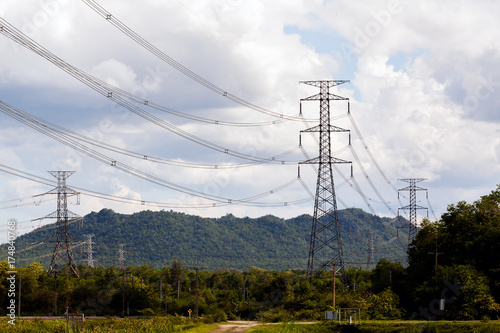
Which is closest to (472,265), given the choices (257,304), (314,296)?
(314,296)

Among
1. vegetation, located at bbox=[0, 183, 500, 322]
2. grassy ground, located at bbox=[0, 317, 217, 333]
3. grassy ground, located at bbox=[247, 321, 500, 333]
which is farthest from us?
vegetation, located at bbox=[0, 183, 500, 322]

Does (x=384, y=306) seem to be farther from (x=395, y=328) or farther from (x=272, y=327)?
(x=272, y=327)

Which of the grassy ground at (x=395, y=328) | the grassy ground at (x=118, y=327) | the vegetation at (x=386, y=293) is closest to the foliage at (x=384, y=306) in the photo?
the vegetation at (x=386, y=293)

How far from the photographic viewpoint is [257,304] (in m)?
96.4

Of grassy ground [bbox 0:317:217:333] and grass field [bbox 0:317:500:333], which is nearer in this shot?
grass field [bbox 0:317:500:333]

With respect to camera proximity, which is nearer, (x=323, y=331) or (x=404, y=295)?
(x=323, y=331)

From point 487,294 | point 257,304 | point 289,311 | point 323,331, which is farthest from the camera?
point 257,304

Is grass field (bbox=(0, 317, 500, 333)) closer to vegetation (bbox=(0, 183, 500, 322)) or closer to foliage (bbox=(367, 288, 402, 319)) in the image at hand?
vegetation (bbox=(0, 183, 500, 322))

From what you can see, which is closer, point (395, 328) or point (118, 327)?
point (395, 328)

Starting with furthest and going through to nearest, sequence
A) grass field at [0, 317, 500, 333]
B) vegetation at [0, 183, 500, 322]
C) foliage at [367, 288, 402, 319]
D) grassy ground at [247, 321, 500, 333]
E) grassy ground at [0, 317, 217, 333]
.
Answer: foliage at [367, 288, 402, 319], vegetation at [0, 183, 500, 322], grassy ground at [0, 317, 217, 333], grass field at [0, 317, 500, 333], grassy ground at [247, 321, 500, 333]

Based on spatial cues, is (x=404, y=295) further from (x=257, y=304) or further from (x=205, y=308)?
(x=205, y=308)

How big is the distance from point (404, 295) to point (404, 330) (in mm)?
26671

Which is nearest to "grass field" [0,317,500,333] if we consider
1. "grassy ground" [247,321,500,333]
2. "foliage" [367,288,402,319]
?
"grassy ground" [247,321,500,333]

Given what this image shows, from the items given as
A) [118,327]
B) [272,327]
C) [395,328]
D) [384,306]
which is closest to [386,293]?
[384,306]
